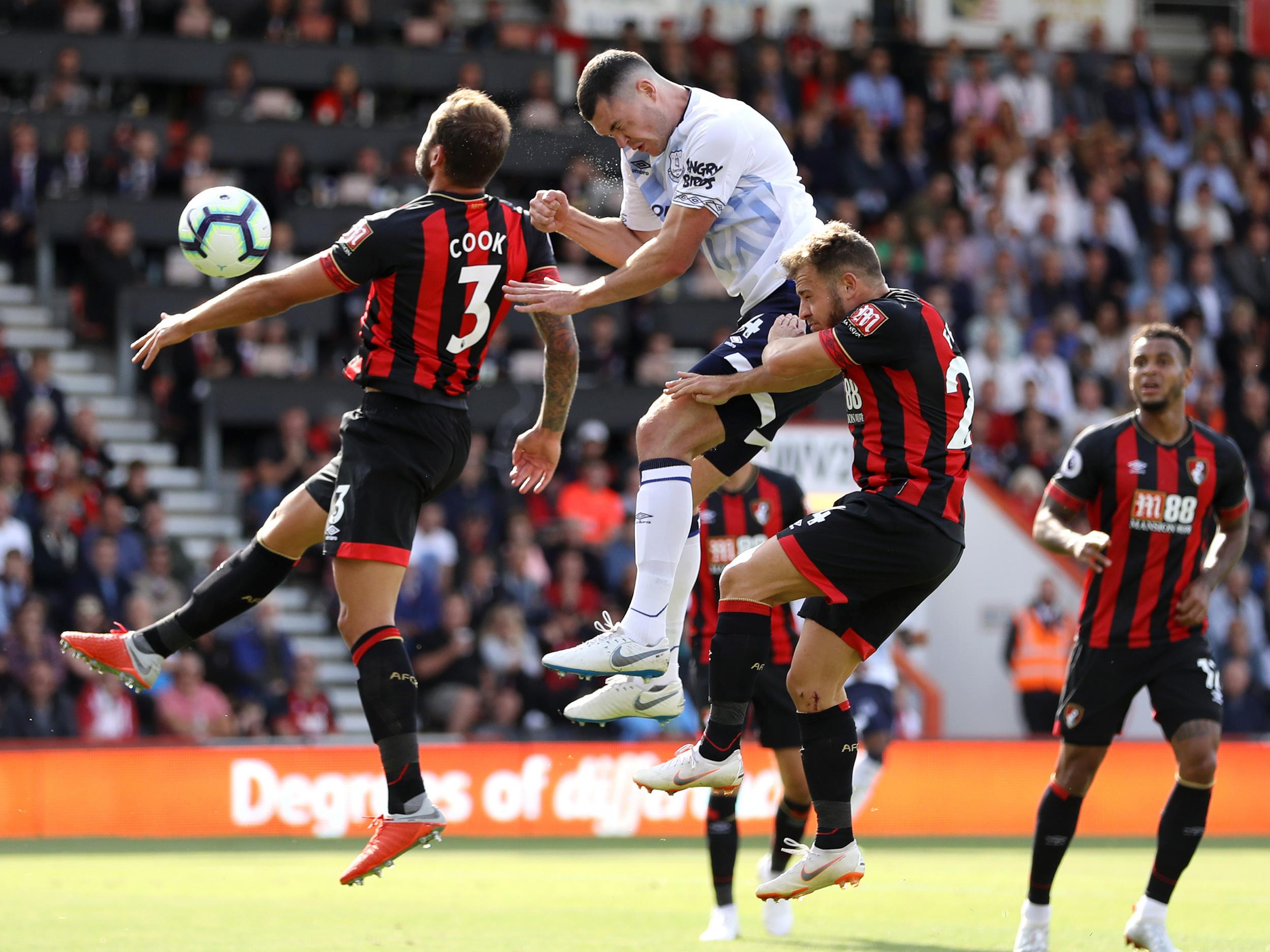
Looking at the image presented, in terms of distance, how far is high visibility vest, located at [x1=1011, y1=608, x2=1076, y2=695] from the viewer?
1595cm

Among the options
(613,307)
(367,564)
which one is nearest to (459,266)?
(367,564)

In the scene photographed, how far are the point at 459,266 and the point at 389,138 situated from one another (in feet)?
38.1

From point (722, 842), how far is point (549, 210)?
357 centimetres

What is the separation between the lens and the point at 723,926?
9047 millimetres

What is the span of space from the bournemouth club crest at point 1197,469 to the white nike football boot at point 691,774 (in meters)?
2.94

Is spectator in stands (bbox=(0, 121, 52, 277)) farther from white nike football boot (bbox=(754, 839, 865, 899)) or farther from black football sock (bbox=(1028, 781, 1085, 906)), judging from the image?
white nike football boot (bbox=(754, 839, 865, 899))

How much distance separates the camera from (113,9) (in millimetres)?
19234

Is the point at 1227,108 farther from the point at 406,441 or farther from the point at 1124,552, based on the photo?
the point at 406,441

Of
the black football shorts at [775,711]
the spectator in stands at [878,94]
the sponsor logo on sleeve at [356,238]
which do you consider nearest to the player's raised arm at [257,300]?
the sponsor logo on sleeve at [356,238]

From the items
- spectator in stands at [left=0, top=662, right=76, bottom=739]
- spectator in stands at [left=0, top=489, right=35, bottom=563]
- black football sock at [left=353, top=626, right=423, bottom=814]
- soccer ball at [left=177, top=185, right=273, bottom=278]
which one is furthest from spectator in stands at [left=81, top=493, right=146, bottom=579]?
black football sock at [left=353, top=626, right=423, bottom=814]

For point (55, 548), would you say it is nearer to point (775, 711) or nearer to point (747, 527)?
point (747, 527)

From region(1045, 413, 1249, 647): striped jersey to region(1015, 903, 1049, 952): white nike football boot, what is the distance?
4.25 ft

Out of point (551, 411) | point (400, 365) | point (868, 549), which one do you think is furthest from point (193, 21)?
point (868, 549)

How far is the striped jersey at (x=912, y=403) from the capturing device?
22.5 ft
